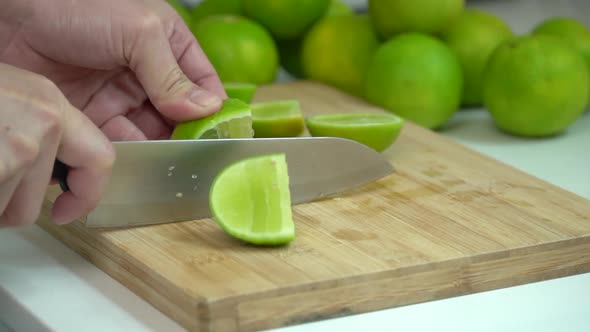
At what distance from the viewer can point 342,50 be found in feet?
6.91

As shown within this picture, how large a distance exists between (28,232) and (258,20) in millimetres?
864

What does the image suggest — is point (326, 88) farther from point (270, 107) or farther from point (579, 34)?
point (579, 34)

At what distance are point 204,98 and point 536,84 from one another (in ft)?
2.22

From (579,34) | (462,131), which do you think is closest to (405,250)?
(462,131)

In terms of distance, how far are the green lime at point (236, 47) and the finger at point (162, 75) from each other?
0.50 metres

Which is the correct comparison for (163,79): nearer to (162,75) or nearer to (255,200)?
(162,75)

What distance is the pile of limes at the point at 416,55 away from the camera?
6.03ft

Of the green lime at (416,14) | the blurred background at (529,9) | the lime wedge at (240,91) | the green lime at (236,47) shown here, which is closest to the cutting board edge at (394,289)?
the lime wedge at (240,91)

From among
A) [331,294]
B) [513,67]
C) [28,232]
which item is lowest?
[28,232]

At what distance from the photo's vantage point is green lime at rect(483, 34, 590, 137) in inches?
71.4

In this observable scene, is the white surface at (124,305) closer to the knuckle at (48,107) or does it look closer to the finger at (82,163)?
the finger at (82,163)

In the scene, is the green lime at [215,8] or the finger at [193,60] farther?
the green lime at [215,8]

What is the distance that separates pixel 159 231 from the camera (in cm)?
134

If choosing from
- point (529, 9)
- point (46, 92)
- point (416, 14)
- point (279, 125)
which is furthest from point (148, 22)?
point (529, 9)
